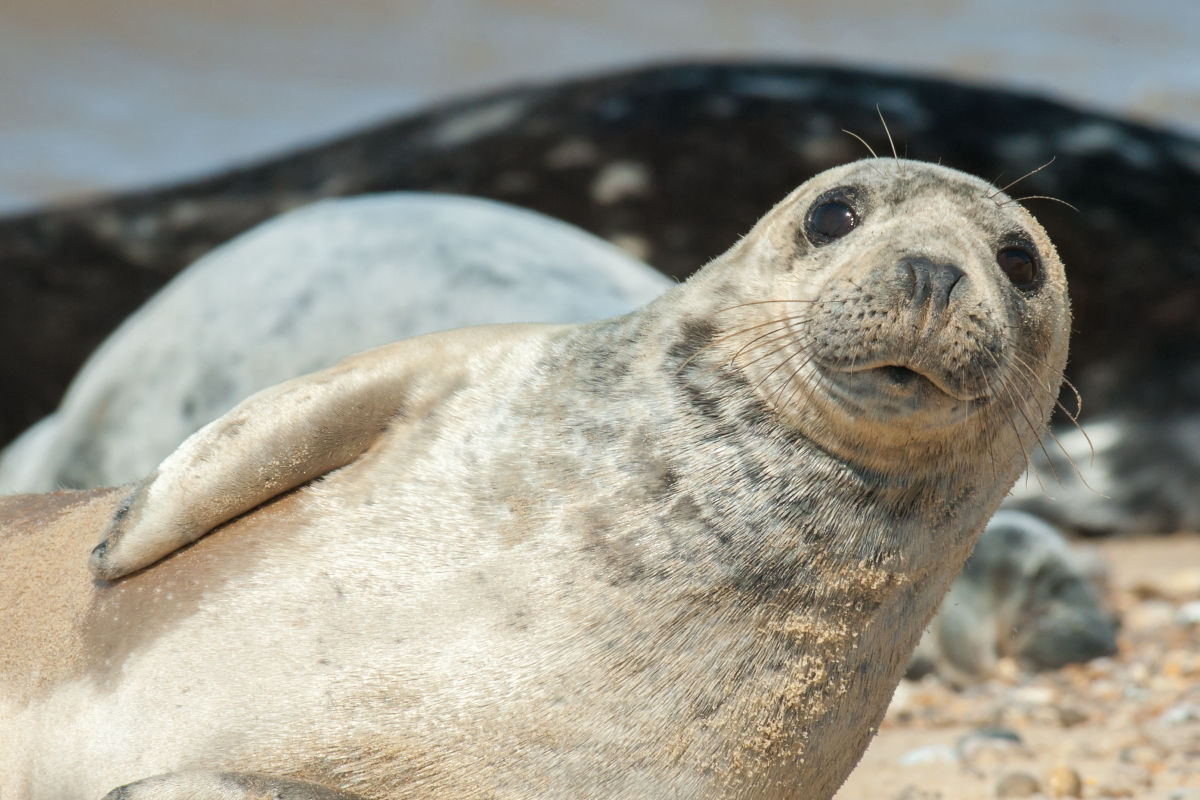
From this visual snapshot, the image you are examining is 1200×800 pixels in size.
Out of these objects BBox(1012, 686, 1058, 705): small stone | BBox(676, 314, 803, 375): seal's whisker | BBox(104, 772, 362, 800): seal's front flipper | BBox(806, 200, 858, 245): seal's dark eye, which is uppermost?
BBox(806, 200, 858, 245): seal's dark eye

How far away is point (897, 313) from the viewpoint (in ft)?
6.15

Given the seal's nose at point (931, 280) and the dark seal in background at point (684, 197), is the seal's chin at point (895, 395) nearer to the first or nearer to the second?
the seal's nose at point (931, 280)

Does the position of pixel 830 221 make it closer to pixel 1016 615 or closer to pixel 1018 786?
pixel 1018 786

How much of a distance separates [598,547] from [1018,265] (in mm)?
763

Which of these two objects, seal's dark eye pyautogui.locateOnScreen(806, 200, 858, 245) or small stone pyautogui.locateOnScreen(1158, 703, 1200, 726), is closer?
seal's dark eye pyautogui.locateOnScreen(806, 200, 858, 245)

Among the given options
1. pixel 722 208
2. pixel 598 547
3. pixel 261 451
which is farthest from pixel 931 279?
pixel 722 208

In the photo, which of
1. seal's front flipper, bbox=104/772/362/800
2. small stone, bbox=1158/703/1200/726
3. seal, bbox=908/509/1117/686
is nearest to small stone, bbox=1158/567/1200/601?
seal, bbox=908/509/1117/686

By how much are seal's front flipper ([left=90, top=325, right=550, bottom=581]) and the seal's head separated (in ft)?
1.71

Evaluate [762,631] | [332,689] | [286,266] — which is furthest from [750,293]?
[286,266]

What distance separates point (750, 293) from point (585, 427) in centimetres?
33

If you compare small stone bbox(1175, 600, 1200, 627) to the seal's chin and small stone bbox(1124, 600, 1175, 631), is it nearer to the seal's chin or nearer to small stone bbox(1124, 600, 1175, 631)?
small stone bbox(1124, 600, 1175, 631)

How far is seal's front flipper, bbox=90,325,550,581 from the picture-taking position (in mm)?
2148

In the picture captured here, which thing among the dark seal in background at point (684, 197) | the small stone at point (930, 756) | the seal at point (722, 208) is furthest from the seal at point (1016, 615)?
the dark seal in background at point (684, 197)

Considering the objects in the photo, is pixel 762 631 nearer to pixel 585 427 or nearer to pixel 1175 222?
pixel 585 427
